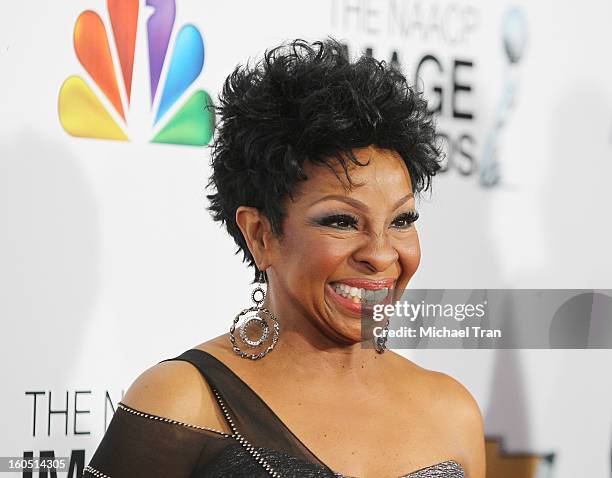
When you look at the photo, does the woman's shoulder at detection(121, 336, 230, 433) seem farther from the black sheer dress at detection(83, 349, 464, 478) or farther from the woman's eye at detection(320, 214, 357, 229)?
the woman's eye at detection(320, 214, 357, 229)

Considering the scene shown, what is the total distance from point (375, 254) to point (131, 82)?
71 cm

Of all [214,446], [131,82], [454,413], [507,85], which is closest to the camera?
[214,446]

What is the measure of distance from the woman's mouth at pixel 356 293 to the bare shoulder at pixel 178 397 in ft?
0.67

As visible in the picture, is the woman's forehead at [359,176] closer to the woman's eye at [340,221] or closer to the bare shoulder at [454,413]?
the woman's eye at [340,221]

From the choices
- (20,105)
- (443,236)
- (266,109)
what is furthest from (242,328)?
(443,236)

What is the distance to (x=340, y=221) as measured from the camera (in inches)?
50.8

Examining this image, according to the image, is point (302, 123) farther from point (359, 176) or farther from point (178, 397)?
point (178, 397)

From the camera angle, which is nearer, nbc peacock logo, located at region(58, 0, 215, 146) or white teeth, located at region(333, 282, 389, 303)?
white teeth, located at region(333, 282, 389, 303)

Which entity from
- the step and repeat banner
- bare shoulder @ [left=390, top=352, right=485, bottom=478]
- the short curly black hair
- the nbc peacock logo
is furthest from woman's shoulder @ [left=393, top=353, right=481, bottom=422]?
the nbc peacock logo

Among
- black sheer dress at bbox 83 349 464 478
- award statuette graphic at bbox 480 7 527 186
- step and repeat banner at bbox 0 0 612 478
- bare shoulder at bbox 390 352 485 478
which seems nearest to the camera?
black sheer dress at bbox 83 349 464 478

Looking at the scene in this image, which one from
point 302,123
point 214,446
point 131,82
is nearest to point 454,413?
point 214,446

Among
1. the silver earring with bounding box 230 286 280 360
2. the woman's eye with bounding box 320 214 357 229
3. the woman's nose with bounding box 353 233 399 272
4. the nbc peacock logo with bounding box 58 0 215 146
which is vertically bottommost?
the silver earring with bounding box 230 286 280 360

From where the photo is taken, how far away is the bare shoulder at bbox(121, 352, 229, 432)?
1270 mm

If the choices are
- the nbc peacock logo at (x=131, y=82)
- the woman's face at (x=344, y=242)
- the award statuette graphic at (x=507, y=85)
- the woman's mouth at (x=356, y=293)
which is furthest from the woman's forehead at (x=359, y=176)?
the award statuette graphic at (x=507, y=85)
